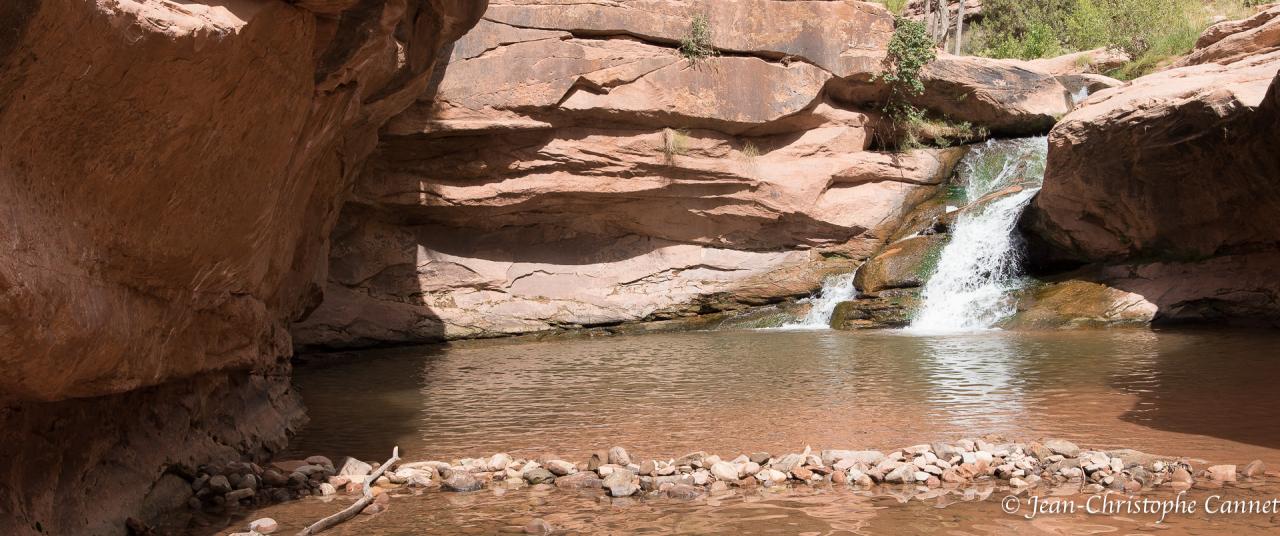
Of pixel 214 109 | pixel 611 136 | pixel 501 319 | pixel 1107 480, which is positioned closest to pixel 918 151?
pixel 611 136

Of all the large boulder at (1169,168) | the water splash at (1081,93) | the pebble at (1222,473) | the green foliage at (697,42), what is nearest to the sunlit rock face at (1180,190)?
the large boulder at (1169,168)

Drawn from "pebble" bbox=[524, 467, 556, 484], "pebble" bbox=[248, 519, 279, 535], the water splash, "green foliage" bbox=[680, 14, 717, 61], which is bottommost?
"pebble" bbox=[248, 519, 279, 535]

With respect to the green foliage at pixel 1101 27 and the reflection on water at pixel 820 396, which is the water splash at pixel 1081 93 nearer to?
the green foliage at pixel 1101 27

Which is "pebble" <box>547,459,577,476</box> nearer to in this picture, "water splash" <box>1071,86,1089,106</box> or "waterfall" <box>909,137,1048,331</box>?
"waterfall" <box>909,137,1048,331</box>

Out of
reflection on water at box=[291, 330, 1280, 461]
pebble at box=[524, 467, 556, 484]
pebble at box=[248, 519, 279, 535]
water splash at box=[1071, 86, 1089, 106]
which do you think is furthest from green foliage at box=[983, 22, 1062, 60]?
pebble at box=[248, 519, 279, 535]

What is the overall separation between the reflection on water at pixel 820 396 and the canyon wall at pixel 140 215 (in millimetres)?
1298

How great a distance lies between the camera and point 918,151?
17.7 metres

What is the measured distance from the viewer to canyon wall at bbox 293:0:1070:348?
15180 millimetres

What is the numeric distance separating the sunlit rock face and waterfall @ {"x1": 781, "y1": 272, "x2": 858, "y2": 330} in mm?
3060

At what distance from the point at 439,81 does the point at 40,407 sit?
1080cm

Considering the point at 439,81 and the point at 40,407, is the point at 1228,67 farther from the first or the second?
the point at 40,407

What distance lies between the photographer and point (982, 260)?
1461 centimetres

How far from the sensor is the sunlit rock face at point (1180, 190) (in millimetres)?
11398

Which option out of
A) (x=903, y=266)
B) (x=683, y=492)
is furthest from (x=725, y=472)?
(x=903, y=266)
